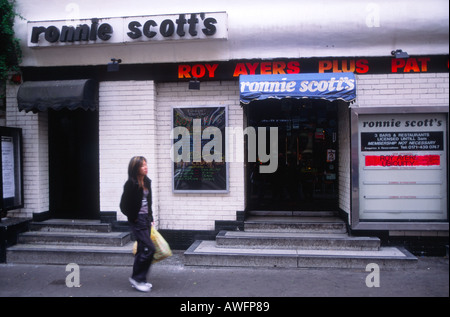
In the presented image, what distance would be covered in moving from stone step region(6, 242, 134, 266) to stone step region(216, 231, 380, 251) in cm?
178

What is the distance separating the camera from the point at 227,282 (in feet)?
20.5

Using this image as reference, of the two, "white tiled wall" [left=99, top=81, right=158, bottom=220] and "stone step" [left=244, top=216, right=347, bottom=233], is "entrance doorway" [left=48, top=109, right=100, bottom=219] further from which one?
"stone step" [left=244, top=216, right=347, bottom=233]

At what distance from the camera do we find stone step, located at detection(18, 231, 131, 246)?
772 cm

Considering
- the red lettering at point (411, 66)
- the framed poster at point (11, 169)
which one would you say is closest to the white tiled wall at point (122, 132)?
the framed poster at point (11, 169)

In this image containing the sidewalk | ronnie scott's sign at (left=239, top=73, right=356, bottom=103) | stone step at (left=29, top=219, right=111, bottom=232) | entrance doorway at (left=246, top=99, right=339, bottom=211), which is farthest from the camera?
entrance doorway at (left=246, top=99, right=339, bottom=211)

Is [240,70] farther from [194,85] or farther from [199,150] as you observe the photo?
[199,150]

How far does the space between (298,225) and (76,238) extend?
14.0 ft

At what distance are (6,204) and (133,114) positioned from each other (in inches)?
116

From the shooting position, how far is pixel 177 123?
8125 millimetres

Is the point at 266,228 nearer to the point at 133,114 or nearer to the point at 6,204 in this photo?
the point at 133,114

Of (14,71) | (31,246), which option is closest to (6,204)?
(31,246)
